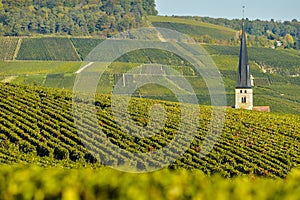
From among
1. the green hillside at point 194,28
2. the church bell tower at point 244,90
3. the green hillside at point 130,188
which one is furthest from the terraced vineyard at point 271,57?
the green hillside at point 130,188

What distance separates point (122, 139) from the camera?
80.9ft

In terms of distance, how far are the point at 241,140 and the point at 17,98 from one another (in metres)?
11.7

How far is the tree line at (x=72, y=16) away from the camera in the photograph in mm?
145625

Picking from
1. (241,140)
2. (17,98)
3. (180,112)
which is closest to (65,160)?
(241,140)

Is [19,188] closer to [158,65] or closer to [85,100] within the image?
[85,100]

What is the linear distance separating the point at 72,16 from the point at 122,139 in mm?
142484

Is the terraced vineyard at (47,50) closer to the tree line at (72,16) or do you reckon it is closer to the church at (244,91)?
the tree line at (72,16)

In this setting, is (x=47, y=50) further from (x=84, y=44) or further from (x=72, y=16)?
(x=72, y=16)

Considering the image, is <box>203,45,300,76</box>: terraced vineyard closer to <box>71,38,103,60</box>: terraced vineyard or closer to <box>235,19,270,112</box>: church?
<box>71,38,103,60</box>: terraced vineyard

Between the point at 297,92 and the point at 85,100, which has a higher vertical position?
the point at 85,100

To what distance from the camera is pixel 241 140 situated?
2738cm

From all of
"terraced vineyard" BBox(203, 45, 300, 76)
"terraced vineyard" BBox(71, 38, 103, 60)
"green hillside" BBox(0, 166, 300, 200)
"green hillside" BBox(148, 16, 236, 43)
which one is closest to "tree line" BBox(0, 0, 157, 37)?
"green hillside" BBox(148, 16, 236, 43)

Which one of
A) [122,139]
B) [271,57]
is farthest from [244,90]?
[271,57]

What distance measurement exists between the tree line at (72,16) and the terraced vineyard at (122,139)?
106458mm
